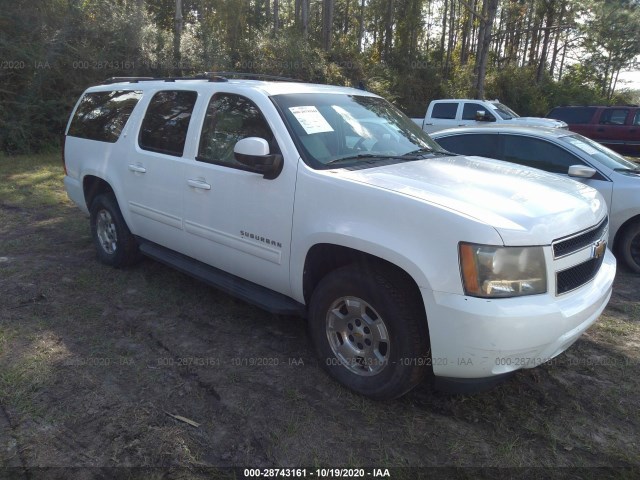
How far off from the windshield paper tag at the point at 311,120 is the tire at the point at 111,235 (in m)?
2.37

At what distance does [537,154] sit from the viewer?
6.20 metres

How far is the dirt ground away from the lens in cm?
270

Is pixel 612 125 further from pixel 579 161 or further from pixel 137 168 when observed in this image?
pixel 137 168

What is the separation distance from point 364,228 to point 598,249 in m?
1.53

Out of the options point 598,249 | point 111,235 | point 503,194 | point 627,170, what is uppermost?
point 503,194

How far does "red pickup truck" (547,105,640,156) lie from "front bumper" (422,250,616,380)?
14.2m

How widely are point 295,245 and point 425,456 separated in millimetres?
1461

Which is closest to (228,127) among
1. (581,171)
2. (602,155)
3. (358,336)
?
(358,336)

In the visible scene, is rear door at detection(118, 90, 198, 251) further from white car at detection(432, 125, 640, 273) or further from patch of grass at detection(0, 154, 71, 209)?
patch of grass at detection(0, 154, 71, 209)

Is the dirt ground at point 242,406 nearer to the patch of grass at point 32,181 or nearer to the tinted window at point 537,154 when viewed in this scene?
the tinted window at point 537,154

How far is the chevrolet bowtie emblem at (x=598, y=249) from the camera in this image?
3140mm

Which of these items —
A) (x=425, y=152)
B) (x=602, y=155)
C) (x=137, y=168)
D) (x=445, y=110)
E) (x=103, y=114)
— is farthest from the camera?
(x=445, y=110)

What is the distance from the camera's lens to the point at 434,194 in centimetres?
288

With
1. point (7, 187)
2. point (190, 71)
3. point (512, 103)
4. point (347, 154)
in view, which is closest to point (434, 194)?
point (347, 154)
